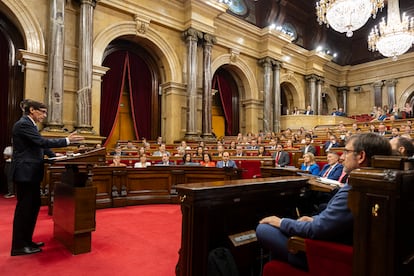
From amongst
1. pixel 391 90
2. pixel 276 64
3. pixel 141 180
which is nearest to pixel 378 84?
pixel 391 90

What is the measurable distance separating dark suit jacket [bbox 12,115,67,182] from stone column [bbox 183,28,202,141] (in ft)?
24.3

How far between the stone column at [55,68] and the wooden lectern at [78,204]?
4.93 m

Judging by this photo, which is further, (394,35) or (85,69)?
(394,35)

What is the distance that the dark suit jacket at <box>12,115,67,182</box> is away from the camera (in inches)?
98.6

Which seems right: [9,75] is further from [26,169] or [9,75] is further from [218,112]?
[218,112]

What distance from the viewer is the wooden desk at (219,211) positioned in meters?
1.53

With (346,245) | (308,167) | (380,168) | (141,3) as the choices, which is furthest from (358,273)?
(141,3)

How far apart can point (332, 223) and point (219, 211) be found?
621 millimetres

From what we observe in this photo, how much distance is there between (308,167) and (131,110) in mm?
7377

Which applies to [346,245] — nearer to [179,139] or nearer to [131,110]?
[179,139]

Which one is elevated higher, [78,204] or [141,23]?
[141,23]

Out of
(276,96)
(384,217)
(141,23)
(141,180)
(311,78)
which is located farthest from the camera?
(311,78)

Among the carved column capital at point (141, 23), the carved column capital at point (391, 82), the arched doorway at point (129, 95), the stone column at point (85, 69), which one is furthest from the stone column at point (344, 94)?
the stone column at point (85, 69)

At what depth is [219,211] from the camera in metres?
1.69
